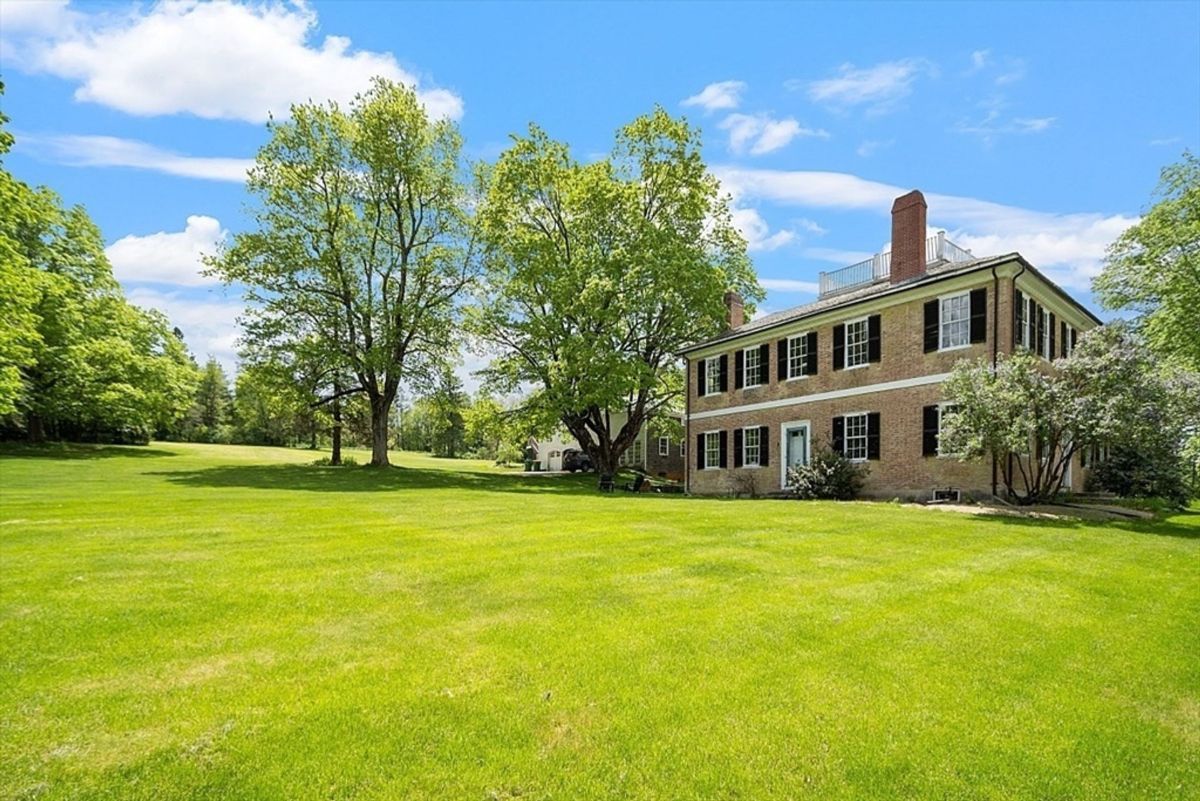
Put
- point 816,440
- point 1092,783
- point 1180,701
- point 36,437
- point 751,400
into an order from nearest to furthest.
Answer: point 1092,783 < point 1180,701 < point 816,440 < point 751,400 < point 36,437

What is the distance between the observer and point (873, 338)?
1867 cm

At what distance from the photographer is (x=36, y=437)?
33406 mm

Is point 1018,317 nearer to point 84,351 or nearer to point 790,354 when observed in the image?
point 790,354

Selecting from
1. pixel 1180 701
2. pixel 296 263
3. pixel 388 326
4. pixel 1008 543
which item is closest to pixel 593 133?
pixel 388 326

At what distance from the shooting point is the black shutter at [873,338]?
18.5m

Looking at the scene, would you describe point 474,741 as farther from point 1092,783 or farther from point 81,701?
point 1092,783

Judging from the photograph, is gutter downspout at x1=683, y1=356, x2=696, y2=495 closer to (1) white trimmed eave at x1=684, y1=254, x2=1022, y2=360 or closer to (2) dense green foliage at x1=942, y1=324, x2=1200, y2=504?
(1) white trimmed eave at x1=684, y1=254, x2=1022, y2=360

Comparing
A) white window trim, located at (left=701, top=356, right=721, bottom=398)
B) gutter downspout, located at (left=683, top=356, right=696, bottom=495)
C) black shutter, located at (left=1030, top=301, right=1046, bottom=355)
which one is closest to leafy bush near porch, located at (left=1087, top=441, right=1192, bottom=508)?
black shutter, located at (left=1030, top=301, right=1046, bottom=355)

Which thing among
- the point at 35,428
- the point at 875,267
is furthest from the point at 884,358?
the point at 35,428

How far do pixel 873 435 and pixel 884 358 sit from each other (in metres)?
2.23

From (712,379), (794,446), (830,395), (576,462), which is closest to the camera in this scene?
(830,395)

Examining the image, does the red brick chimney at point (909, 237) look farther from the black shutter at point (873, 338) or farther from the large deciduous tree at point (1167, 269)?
the large deciduous tree at point (1167, 269)

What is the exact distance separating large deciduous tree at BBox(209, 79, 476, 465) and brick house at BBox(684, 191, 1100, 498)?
1408 cm

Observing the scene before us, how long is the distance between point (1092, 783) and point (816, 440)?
57.8 feet
